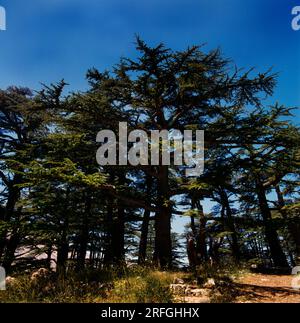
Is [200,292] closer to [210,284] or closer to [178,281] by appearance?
[210,284]

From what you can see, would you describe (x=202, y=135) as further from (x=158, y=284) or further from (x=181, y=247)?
(x=181, y=247)

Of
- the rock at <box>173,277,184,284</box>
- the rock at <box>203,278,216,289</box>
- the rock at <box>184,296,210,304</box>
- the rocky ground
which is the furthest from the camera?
the rock at <box>173,277,184,284</box>

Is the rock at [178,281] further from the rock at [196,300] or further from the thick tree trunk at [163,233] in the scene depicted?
the thick tree trunk at [163,233]

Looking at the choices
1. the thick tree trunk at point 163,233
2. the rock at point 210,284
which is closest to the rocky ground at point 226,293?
the rock at point 210,284

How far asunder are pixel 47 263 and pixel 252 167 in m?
14.6

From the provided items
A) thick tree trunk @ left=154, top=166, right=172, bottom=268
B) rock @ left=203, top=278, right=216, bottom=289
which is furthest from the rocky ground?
thick tree trunk @ left=154, top=166, right=172, bottom=268

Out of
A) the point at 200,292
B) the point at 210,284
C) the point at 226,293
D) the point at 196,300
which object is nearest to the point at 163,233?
the point at 210,284

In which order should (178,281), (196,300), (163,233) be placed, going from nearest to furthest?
1. (196,300)
2. (178,281)
3. (163,233)

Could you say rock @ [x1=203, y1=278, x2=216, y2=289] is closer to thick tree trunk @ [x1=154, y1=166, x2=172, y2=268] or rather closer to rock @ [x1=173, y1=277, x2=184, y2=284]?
rock @ [x1=173, y1=277, x2=184, y2=284]

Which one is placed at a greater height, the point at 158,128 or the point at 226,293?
the point at 158,128

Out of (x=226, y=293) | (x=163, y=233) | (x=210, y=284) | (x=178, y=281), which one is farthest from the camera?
(x=163, y=233)

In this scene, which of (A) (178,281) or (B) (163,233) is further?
(B) (163,233)

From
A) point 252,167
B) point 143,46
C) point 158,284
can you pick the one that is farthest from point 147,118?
point 158,284
